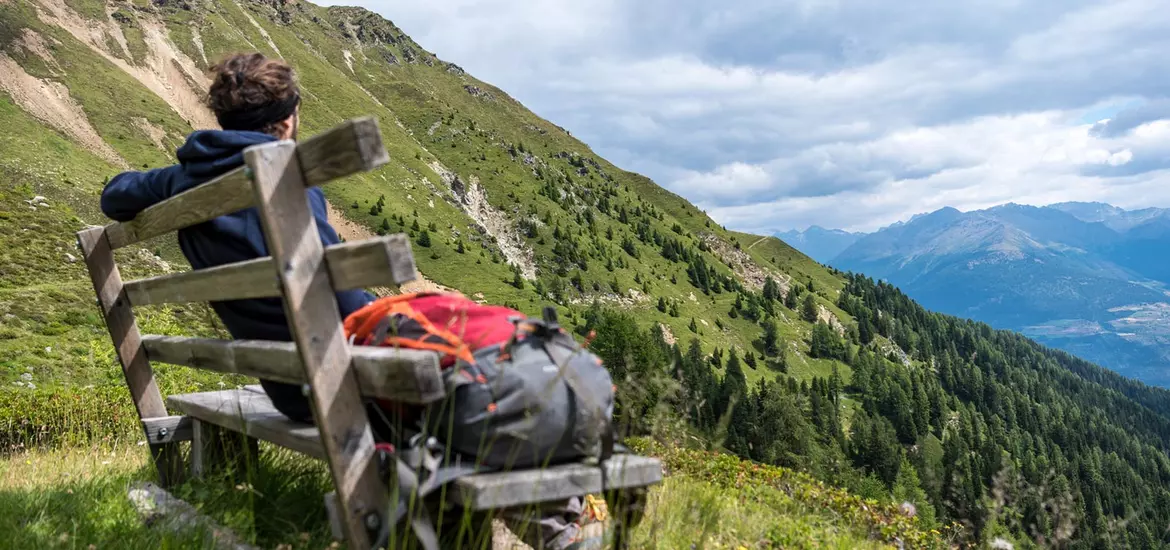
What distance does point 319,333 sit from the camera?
8.77 feet

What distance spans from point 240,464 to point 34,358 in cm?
1323

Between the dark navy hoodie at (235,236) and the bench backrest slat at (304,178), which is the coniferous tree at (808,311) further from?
the bench backrest slat at (304,178)

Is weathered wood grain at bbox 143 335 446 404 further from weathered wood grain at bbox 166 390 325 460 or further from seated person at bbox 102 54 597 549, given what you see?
weathered wood grain at bbox 166 390 325 460

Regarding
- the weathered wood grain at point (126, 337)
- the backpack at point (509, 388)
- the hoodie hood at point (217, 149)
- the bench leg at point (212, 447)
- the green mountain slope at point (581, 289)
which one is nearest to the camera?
the backpack at point (509, 388)

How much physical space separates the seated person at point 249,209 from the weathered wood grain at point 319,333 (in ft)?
2.10

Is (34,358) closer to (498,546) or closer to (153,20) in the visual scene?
(498,546)

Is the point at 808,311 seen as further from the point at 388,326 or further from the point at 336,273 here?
the point at 336,273

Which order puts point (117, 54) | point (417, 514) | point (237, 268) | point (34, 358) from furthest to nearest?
point (117, 54), point (34, 358), point (237, 268), point (417, 514)

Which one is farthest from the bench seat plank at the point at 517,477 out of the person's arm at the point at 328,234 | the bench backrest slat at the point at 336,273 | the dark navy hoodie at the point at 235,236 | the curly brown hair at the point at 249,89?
the curly brown hair at the point at 249,89

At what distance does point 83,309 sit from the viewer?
1845 centimetres

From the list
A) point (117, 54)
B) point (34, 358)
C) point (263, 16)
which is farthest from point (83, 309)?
point (263, 16)

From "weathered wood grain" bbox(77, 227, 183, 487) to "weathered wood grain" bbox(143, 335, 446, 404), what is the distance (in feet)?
4.83

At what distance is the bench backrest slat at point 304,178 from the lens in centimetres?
238

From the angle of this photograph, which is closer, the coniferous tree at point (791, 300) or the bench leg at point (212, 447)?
the bench leg at point (212, 447)
